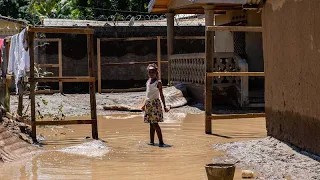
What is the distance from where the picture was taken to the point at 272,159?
25.1ft

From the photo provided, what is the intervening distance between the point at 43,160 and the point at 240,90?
763 cm

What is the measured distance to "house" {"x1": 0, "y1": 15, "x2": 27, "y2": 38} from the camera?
19953 millimetres

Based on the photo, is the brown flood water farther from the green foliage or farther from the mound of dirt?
the green foliage

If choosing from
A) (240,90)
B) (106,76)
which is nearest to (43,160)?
(240,90)

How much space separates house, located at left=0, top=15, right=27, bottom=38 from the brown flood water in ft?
26.6

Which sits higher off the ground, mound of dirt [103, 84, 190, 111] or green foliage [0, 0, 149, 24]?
green foliage [0, 0, 149, 24]

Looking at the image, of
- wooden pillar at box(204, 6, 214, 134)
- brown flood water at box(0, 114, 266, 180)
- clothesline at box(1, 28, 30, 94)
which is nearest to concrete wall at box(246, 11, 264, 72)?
brown flood water at box(0, 114, 266, 180)

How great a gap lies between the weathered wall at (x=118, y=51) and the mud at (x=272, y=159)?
12033 millimetres

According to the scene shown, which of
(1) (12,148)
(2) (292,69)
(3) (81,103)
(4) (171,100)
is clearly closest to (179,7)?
(4) (171,100)

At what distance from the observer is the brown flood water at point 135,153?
7.40 meters

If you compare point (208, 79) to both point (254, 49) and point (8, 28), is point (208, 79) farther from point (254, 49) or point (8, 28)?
point (8, 28)

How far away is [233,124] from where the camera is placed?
12500 mm

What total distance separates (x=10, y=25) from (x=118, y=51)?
3.79m

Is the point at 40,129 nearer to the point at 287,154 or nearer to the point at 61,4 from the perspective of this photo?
the point at 287,154
